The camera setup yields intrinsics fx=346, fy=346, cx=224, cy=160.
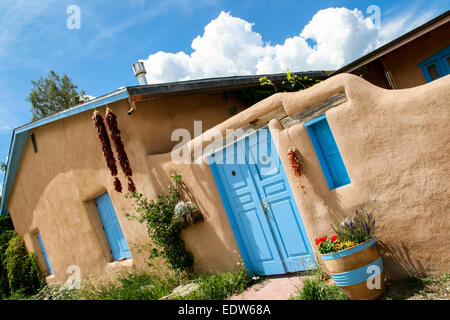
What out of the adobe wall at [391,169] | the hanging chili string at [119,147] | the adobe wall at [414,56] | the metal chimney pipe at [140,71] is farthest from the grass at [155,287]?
the adobe wall at [414,56]

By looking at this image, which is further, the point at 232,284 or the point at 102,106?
the point at 102,106

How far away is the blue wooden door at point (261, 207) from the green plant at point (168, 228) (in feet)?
3.62

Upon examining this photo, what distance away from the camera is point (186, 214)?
6.09 metres

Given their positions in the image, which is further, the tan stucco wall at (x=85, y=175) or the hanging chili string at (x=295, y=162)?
the tan stucco wall at (x=85, y=175)

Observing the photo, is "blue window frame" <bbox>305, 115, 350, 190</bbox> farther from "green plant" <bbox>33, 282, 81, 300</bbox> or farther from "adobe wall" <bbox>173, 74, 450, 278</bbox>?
"green plant" <bbox>33, 282, 81, 300</bbox>

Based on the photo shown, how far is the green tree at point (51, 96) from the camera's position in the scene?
2328 centimetres

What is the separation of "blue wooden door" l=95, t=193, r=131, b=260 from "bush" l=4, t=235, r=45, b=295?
14.3 feet

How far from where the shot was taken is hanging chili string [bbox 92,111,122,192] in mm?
6887

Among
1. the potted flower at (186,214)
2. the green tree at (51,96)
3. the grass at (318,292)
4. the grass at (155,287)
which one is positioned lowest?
the grass at (318,292)

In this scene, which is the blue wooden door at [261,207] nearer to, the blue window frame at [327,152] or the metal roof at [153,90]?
the blue window frame at [327,152]
